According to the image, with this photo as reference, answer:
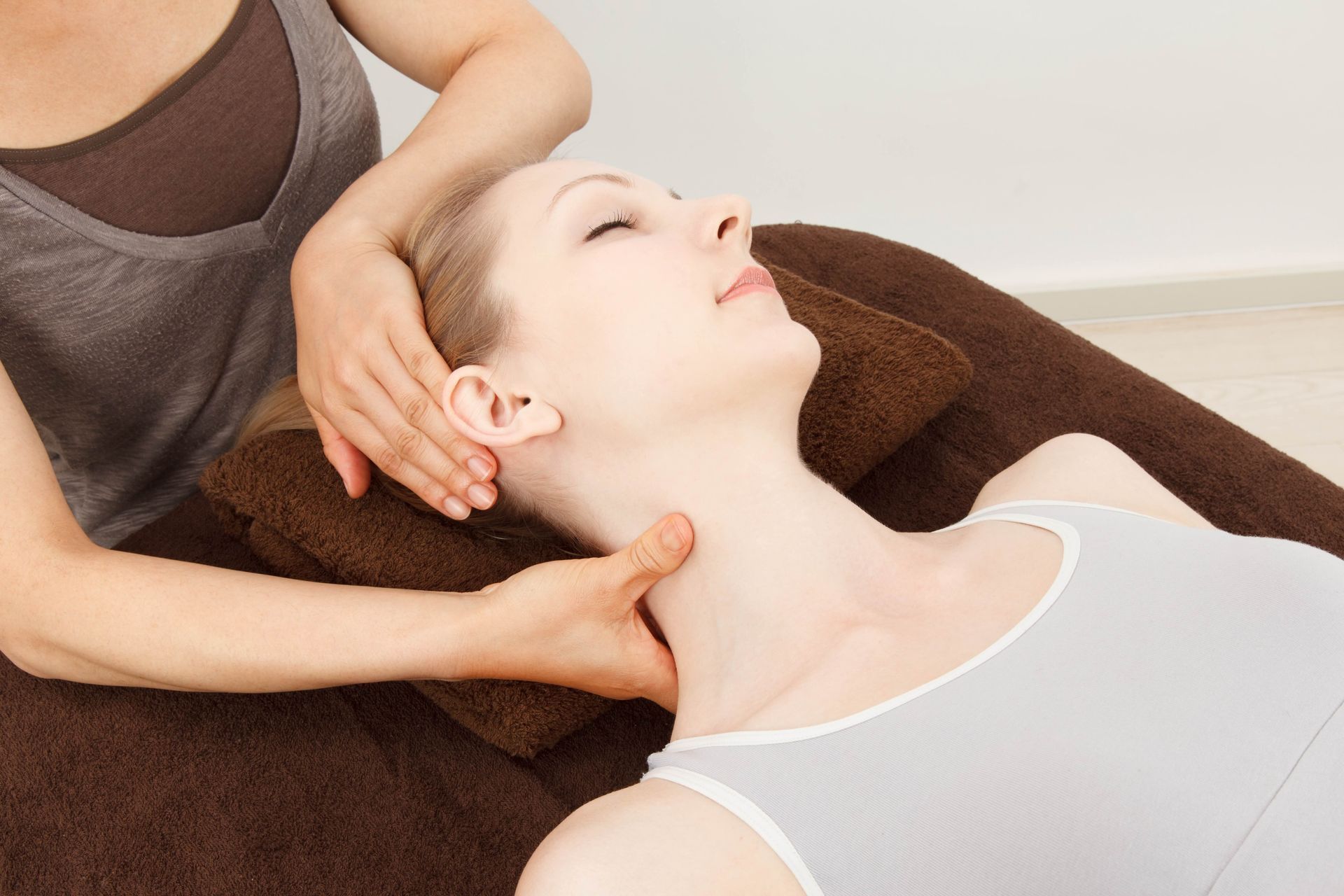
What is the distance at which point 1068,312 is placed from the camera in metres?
→ 2.89

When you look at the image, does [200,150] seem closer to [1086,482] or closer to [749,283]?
[749,283]

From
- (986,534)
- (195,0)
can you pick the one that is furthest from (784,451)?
(195,0)

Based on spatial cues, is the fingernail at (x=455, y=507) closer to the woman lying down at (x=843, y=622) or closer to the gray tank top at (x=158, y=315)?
the woman lying down at (x=843, y=622)

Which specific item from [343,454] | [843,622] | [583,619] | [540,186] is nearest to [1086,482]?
[843,622]

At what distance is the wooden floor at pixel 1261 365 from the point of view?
2480mm

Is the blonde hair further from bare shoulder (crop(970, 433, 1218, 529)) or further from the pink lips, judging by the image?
bare shoulder (crop(970, 433, 1218, 529))

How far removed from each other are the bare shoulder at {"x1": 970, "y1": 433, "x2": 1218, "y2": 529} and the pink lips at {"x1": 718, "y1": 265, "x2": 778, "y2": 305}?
0.38 m

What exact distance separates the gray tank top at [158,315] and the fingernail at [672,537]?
712mm

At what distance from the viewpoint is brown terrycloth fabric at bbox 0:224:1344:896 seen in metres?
1.09

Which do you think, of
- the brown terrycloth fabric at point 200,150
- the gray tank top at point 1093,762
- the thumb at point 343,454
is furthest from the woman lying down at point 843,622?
the brown terrycloth fabric at point 200,150

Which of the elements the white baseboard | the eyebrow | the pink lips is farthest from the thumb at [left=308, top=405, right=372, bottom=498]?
the white baseboard

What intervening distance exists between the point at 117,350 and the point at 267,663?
0.48 m

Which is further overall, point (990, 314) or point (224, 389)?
point (990, 314)

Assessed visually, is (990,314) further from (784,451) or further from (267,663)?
(267,663)
